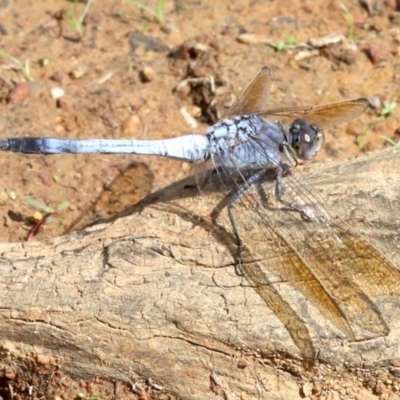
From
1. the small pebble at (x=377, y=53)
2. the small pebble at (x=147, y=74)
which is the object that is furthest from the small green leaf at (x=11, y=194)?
the small pebble at (x=377, y=53)

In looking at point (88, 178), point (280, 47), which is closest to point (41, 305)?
point (88, 178)

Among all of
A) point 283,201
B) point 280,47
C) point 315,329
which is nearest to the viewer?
point 315,329

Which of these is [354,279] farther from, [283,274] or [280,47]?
[280,47]

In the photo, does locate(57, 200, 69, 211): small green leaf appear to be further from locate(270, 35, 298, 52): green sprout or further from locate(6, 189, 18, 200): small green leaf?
locate(270, 35, 298, 52): green sprout

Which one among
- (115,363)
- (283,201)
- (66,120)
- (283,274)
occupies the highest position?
(66,120)

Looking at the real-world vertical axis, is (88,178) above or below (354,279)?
above

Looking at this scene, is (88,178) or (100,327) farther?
(88,178)

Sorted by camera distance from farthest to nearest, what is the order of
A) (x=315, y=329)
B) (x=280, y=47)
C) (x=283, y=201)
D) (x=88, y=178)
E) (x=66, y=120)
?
(x=280, y=47) → (x=66, y=120) → (x=88, y=178) → (x=283, y=201) → (x=315, y=329)
